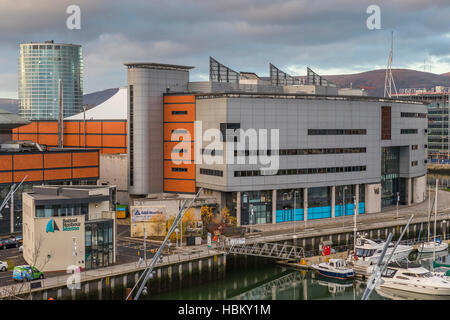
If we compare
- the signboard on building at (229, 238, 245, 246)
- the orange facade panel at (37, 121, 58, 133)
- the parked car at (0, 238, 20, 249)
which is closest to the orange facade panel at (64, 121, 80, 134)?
the orange facade panel at (37, 121, 58, 133)

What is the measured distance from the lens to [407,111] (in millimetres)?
120062

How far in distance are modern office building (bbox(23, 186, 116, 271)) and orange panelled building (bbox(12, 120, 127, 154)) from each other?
44.5m

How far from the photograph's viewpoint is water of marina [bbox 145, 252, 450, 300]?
2702 inches

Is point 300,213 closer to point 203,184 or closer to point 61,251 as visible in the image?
point 203,184

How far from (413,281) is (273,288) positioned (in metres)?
16.0

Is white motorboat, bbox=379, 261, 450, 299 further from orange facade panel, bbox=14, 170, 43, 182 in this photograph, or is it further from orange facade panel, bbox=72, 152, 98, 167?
orange facade panel, bbox=14, 170, 43, 182

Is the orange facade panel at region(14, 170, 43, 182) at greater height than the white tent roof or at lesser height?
lesser

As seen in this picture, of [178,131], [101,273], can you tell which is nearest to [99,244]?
[101,273]

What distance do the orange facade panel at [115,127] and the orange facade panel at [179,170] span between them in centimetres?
1160
